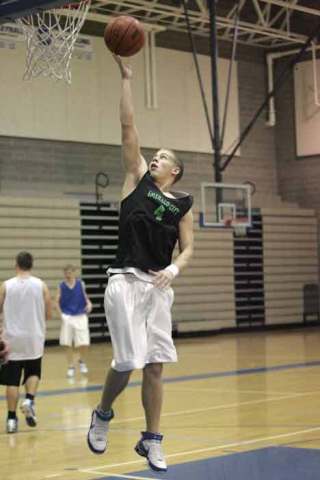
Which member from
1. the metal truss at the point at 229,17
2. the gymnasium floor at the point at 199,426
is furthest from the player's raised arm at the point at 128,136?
the metal truss at the point at 229,17

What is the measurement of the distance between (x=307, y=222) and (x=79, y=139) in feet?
23.3

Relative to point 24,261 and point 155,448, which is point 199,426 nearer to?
point 24,261

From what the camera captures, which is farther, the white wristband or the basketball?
the basketball

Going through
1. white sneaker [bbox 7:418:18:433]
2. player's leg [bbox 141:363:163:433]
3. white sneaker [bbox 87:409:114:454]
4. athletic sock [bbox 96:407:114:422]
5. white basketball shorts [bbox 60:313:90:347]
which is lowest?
white sneaker [bbox 7:418:18:433]

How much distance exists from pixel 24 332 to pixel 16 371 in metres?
0.38

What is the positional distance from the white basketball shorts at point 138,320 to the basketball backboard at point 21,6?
131 inches

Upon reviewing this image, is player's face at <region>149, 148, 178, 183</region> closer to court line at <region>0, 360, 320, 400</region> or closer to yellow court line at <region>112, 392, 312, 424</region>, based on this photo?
yellow court line at <region>112, 392, 312, 424</region>

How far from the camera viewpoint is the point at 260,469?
669cm

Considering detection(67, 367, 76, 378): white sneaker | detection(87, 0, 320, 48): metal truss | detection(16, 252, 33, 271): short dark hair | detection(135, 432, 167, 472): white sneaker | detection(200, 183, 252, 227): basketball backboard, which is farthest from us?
detection(87, 0, 320, 48): metal truss

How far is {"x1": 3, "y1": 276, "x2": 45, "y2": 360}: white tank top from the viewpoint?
9.21 m

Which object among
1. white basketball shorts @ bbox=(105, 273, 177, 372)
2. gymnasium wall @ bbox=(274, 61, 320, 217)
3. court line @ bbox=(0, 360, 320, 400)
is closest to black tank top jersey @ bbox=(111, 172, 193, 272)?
white basketball shorts @ bbox=(105, 273, 177, 372)

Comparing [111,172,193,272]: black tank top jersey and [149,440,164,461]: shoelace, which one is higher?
[111,172,193,272]: black tank top jersey

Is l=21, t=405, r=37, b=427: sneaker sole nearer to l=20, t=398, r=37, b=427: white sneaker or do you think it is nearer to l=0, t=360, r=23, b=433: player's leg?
l=20, t=398, r=37, b=427: white sneaker

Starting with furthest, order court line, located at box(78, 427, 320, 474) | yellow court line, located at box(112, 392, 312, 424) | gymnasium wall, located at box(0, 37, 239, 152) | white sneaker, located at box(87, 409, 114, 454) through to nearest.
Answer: gymnasium wall, located at box(0, 37, 239, 152) < yellow court line, located at box(112, 392, 312, 424) < court line, located at box(78, 427, 320, 474) < white sneaker, located at box(87, 409, 114, 454)
